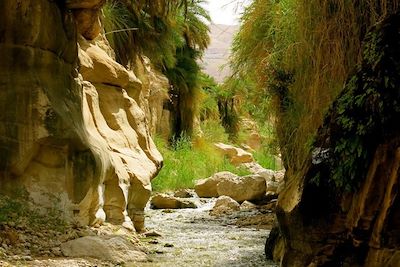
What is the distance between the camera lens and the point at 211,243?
7.91 m

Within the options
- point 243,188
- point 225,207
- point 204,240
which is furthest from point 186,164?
point 204,240

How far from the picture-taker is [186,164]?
19.0 meters

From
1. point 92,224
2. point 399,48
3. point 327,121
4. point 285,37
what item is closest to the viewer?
point 399,48

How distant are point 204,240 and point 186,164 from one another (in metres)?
10.8

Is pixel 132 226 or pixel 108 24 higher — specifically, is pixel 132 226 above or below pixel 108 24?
below

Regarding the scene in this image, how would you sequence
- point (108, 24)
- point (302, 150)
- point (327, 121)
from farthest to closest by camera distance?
point (108, 24), point (302, 150), point (327, 121)

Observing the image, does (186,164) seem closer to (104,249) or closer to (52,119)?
(52,119)

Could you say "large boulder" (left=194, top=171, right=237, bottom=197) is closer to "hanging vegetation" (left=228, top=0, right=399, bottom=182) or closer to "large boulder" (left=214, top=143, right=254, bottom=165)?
"hanging vegetation" (left=228, top=0, right=399, bottom=182)

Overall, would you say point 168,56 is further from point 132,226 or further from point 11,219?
point 11,219

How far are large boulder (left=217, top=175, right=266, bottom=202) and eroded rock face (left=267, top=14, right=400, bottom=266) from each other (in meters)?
10.3

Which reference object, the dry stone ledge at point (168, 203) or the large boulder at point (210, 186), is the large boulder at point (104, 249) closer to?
the dry stone ledge at point (168, 203)

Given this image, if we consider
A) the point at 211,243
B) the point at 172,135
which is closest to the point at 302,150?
the point at 211,243

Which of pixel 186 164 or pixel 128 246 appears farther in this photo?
pixel 186 164

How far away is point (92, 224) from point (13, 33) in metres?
2.66
